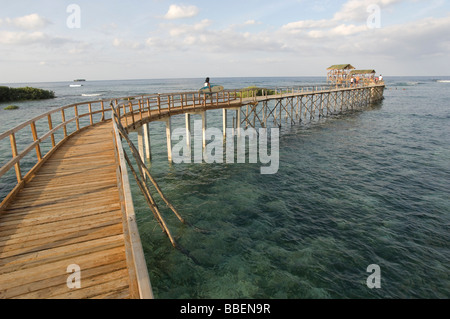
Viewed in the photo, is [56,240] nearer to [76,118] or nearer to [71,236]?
[71,236]

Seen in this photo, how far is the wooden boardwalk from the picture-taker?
3.65m

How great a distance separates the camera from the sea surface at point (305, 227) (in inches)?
298

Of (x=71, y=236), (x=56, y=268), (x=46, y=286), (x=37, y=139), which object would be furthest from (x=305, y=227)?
(x=37, y=139)

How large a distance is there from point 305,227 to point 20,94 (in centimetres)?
7599

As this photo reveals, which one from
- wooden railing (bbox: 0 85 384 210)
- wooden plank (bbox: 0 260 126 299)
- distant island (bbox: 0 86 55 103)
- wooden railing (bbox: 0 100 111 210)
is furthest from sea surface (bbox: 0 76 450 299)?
distant island (bbox: 0 86 55 103)

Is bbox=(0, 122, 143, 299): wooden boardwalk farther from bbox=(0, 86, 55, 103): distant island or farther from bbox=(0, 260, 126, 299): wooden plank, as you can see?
bbox=(0, 86, 55, 103): distant island

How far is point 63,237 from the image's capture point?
15.4 ft

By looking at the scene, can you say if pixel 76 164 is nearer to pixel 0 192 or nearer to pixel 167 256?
pixel 167 256

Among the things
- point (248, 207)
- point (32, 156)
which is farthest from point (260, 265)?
point (32, 156)

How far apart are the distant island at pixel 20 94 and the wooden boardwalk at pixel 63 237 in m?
69.4

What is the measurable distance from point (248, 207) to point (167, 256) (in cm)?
462

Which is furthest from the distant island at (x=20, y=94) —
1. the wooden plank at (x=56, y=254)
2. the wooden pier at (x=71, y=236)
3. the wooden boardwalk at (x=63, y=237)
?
the wooden plank at (x=56, y=254)

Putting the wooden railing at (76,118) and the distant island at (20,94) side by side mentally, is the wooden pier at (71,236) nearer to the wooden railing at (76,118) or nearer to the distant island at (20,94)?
the wooden railing at (76,118)
